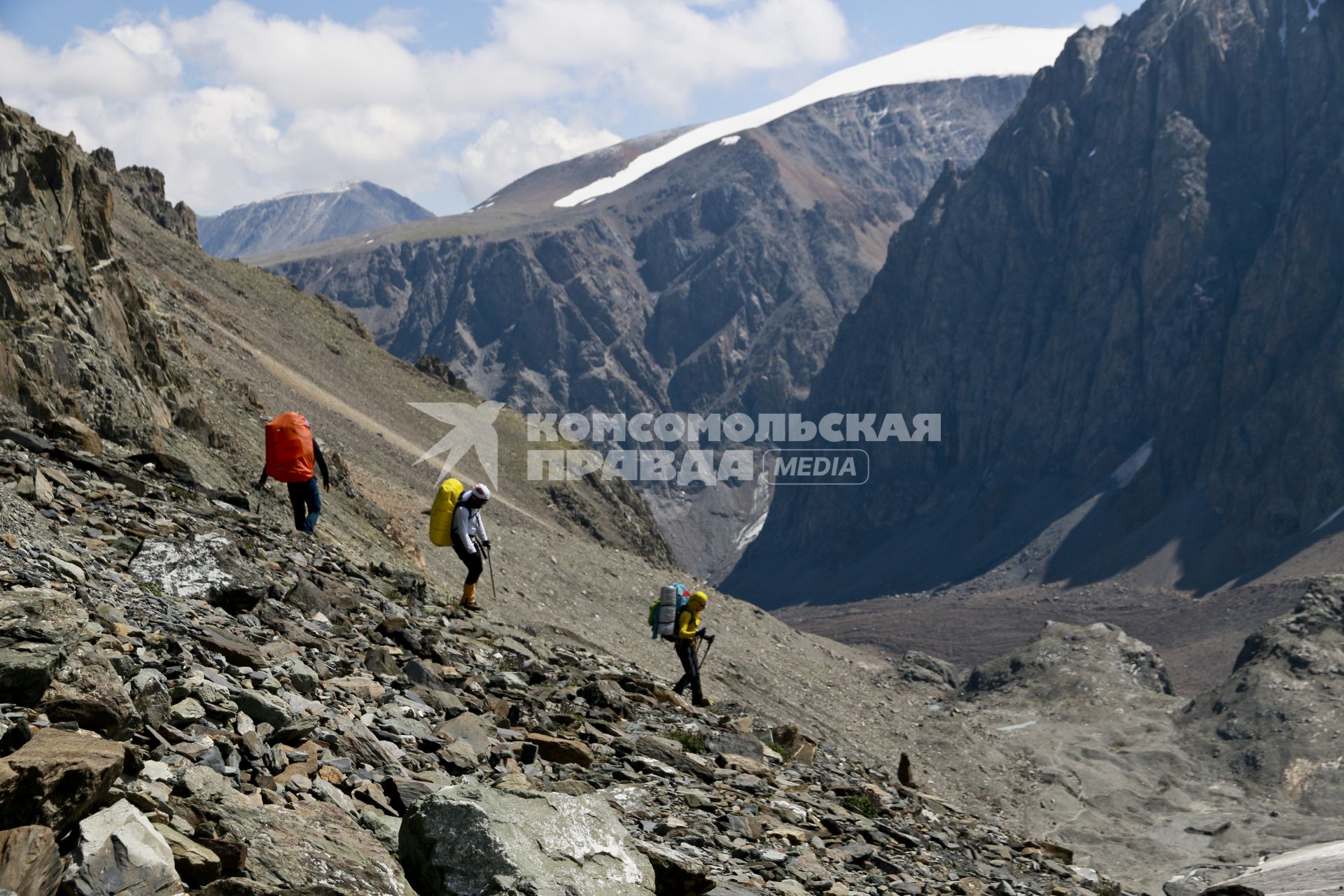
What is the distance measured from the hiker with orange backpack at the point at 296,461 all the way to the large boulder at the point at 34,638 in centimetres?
817

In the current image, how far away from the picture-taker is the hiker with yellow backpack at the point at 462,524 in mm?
17219

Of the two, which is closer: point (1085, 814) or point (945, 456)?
point (1085, 814)

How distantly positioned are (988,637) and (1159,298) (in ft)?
190

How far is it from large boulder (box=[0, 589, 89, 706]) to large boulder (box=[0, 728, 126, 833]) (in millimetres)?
885

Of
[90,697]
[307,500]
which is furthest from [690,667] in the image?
[90,697]

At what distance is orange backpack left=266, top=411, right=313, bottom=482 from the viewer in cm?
1702

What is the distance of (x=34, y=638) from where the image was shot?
7441 mm

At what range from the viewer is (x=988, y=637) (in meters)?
115

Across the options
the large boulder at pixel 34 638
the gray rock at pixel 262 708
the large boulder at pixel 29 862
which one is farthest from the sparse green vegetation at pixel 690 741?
the large boulder at pixel 29 862

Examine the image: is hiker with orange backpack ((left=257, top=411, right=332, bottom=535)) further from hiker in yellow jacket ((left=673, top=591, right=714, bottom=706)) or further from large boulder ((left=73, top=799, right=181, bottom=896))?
large boulder ((left=73, top=799, right=181, bottom=896))

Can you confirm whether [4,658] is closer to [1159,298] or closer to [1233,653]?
[1233,653]

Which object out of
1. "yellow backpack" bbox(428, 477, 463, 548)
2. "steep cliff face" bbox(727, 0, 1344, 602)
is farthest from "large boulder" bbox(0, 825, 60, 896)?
"steep cliff face" bbox(727, 0, 1344, 602)

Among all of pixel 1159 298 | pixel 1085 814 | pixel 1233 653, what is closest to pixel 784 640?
pixel 1085 814

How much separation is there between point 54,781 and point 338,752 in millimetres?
2823
